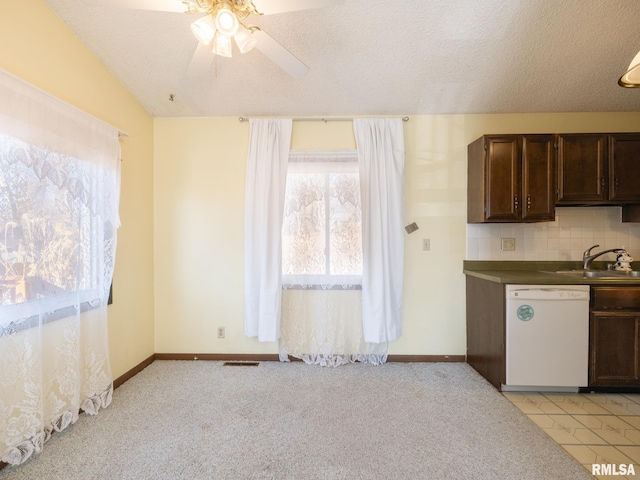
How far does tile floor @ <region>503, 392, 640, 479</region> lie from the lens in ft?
→ 5.24

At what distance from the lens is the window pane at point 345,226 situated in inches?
107

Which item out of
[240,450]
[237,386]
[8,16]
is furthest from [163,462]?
[8,16]

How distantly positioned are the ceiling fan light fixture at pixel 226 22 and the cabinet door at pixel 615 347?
301cm

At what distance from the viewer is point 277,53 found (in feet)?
5.01

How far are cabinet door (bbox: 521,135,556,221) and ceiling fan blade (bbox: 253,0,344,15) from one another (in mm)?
2115

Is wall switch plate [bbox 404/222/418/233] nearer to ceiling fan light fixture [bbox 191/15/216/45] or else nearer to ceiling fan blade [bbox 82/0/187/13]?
ceiling fan light fixture [bbox 191/15/216/45]

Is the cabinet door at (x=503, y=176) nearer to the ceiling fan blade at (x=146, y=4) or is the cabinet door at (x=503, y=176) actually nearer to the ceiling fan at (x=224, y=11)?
the ceiling fan at (x=224, y=11)

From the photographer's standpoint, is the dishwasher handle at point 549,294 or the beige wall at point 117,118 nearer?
the beige wall at point 117,118

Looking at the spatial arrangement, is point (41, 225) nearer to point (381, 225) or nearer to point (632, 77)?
point (381, 225)

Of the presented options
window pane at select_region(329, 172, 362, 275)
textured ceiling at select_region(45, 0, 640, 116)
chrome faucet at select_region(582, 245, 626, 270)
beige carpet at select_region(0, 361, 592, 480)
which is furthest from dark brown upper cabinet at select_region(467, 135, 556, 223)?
beige carpet at select_region(0, 361, 592, 480)

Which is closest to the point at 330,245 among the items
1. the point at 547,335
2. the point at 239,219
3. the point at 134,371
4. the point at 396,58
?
the point at 239,219

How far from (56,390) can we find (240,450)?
120cm

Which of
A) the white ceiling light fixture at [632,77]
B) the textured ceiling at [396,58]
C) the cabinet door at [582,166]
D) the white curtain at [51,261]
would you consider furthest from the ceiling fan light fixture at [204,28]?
the cabinet door at [582,166]

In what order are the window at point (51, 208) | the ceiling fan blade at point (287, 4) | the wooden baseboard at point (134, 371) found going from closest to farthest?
the ceiling fan blade at point (287, 4) → the window at point (51, 208) → the wooden baseboard at point (134, 371)
